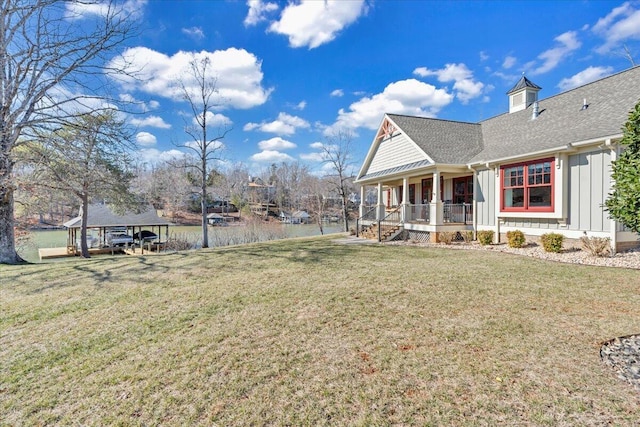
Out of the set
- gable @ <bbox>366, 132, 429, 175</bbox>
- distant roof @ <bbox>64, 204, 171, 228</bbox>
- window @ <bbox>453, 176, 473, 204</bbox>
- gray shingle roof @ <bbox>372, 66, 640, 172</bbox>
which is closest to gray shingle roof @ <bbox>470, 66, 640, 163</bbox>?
gray shingle roof @ <bbox>372, 66, 640, 172</bbox>

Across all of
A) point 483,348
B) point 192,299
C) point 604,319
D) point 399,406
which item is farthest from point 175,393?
point 604,319

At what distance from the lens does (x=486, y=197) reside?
12.6 meters

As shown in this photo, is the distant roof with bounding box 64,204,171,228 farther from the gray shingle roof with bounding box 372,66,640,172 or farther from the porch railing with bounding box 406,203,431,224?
the porch railing with bounding box 406,203,431,224

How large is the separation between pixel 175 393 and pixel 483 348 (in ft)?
10.8

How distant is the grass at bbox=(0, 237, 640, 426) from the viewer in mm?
2633

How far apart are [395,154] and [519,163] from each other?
6.52 metres

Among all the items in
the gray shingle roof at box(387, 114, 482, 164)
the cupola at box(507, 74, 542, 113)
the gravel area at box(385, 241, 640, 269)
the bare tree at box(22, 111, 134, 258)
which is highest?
the cupola at box(507, 74, 542, 113)

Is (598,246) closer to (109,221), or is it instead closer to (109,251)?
(109,221)

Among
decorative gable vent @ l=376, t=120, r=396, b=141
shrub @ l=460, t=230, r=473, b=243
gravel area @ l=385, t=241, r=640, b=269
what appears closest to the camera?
gravel area @ l=385, t=241, r=640, b=269

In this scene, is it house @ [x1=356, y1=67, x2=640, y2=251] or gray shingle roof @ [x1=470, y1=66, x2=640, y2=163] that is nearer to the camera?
house @ [x1=356, y1=67, x2=640, y2=251]

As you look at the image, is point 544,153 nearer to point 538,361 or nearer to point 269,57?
point 538,361

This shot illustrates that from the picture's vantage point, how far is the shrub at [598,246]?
8375mm

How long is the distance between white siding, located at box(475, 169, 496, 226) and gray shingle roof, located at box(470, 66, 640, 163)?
2.37 feet

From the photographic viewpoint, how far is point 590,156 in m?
9.12
